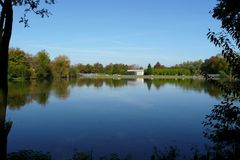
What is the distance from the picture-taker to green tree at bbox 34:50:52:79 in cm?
7119

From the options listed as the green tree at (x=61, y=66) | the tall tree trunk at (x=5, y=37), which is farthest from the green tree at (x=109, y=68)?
the tall tree trunk at (x=5, y=37)

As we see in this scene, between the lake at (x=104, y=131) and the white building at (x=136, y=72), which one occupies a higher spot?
the white building at (x=136, y=72)

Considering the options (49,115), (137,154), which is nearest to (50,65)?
(49,115)

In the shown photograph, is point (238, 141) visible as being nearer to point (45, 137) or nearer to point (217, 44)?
point (217, 44)

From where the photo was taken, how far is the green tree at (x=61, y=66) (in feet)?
273

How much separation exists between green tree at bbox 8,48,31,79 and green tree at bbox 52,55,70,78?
1741 cm

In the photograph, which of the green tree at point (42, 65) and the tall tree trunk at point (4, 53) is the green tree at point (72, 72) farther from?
the tall tree trunk at point (4, 53)

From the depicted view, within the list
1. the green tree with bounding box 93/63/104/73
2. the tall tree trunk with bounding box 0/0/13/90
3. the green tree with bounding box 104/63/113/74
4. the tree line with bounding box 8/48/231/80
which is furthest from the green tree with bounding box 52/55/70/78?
the tall tree trunk with bounding box 0/0/13/90

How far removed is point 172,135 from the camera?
46.5ft

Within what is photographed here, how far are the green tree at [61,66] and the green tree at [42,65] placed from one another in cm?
594

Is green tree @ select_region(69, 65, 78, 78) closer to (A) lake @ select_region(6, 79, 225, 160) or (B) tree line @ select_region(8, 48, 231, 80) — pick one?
(B) tree line @ select_region(8, 48, 231, 80)

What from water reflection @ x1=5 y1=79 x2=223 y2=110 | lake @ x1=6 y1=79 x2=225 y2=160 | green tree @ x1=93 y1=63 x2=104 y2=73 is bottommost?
lake @ x1=6 y1=79 x2=225 y2=160

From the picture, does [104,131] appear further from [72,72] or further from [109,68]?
[109,68]

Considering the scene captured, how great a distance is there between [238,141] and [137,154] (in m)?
6.94
